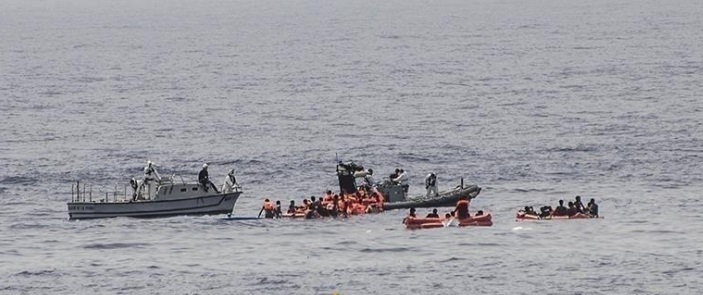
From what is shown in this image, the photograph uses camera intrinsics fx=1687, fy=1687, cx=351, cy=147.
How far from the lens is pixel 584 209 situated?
8438 cm

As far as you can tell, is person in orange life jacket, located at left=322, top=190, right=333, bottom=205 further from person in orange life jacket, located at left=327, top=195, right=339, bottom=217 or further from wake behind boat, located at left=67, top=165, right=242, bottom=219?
wake behind boat, located at left=67, top=165, right=242, bottom=219

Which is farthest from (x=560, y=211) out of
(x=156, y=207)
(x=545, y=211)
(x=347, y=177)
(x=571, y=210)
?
(x=156, y=207)

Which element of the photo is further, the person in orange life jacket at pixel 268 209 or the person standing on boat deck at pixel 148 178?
the person standing on boat deck at pixel 148 178

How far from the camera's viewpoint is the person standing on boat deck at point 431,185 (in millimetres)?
90562

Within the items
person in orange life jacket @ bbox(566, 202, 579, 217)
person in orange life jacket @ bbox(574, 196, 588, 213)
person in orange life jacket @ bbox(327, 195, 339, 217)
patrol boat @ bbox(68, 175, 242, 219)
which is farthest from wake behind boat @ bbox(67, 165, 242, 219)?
person in orange life jacket @ bbox(574, 196, 588, 213)

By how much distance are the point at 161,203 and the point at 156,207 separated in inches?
13.1

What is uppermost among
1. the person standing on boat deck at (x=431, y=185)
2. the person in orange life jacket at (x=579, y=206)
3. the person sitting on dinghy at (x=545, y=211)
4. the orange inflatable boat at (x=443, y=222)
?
the person standing on boat deck at (x=431, y=185)

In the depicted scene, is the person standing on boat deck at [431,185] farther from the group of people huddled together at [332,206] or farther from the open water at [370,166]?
the group of people huddled together at [332,206]

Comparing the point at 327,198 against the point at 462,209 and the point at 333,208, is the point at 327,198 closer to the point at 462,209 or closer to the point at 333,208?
the point at 333,208

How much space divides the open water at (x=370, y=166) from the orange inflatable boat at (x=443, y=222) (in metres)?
0.62

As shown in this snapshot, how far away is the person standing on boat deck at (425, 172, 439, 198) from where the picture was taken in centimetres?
9056

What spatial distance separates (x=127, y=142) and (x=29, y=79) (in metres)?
70.6

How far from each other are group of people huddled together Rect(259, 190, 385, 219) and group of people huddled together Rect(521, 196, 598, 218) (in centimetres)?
881

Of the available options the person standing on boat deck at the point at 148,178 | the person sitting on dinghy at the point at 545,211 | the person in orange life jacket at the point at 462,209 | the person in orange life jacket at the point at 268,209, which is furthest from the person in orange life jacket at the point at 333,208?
the person sitting on dinghy at the point at 545,211
